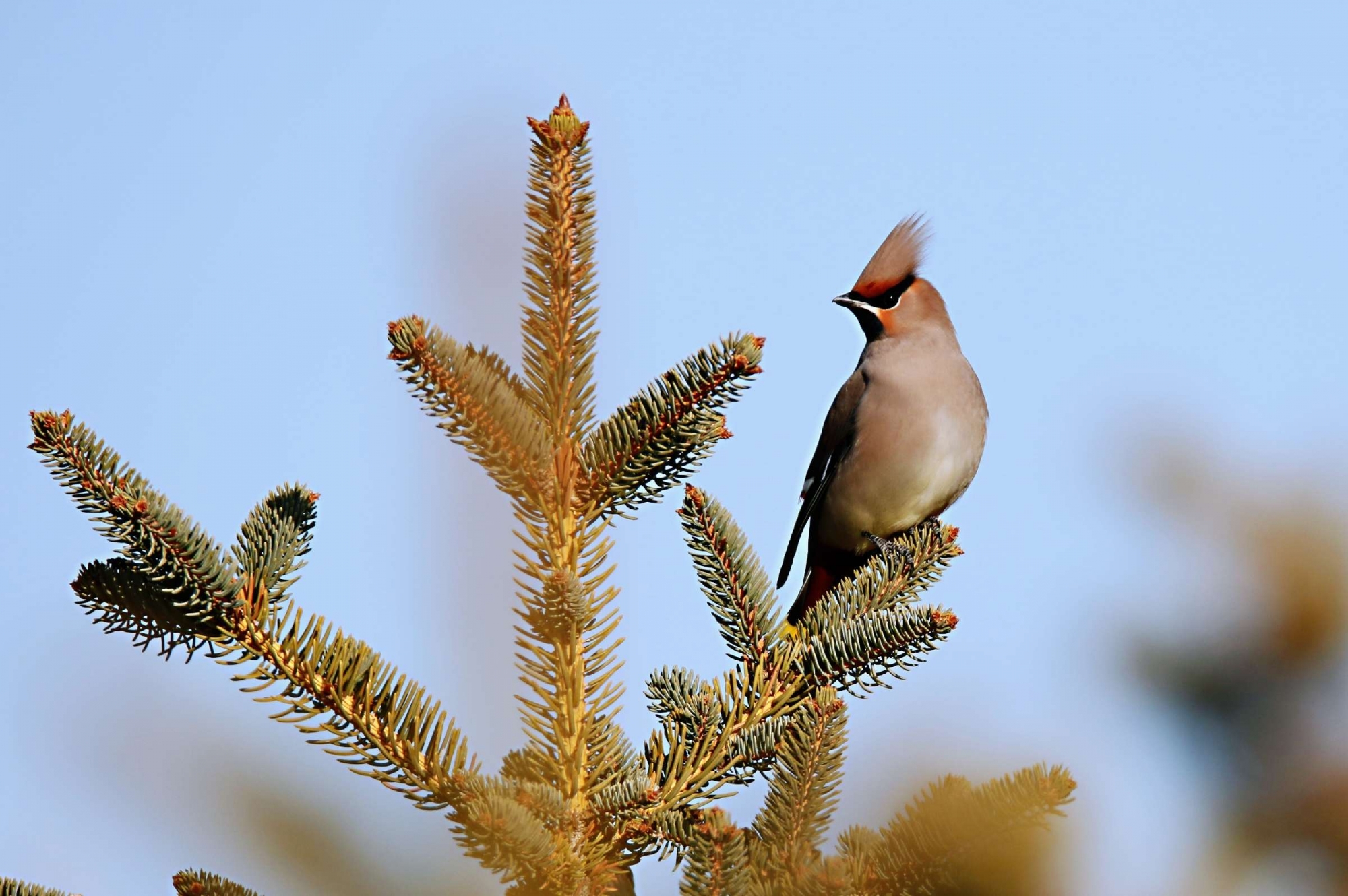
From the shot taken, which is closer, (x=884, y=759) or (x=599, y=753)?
(x=884, y=759)

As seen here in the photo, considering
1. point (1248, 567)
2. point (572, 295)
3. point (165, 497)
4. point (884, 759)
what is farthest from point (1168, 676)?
point (165, 497)

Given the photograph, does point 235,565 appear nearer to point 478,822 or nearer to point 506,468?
point 506,468

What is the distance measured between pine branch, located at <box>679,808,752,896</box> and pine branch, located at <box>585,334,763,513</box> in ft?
2.15

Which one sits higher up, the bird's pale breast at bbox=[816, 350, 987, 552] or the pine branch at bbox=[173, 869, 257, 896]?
the bird's pale breast at bbox=[816, 350, 987, 552]

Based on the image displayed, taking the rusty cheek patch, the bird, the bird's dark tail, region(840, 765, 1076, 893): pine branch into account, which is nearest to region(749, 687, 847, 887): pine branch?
region(840, 765, 1076, 893): pine branch

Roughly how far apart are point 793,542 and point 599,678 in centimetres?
287

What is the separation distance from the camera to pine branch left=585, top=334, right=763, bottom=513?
183 centimetres

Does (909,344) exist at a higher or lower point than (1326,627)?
higher

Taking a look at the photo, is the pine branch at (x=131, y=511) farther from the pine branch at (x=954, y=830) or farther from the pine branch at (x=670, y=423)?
the pine branch at (x=954, y=830)

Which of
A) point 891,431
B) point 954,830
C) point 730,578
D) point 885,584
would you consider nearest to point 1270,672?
point 885,584

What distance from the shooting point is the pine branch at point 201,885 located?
53.8 inches

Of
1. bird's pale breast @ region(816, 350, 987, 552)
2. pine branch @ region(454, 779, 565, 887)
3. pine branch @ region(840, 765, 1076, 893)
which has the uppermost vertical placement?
bird's pale breast @ region(816, 350, 987, 552)

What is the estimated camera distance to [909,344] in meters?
4.86

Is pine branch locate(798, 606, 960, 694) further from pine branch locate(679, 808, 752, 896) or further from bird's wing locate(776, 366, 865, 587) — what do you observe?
bird's wing locate(776, 366, 865, 587)
